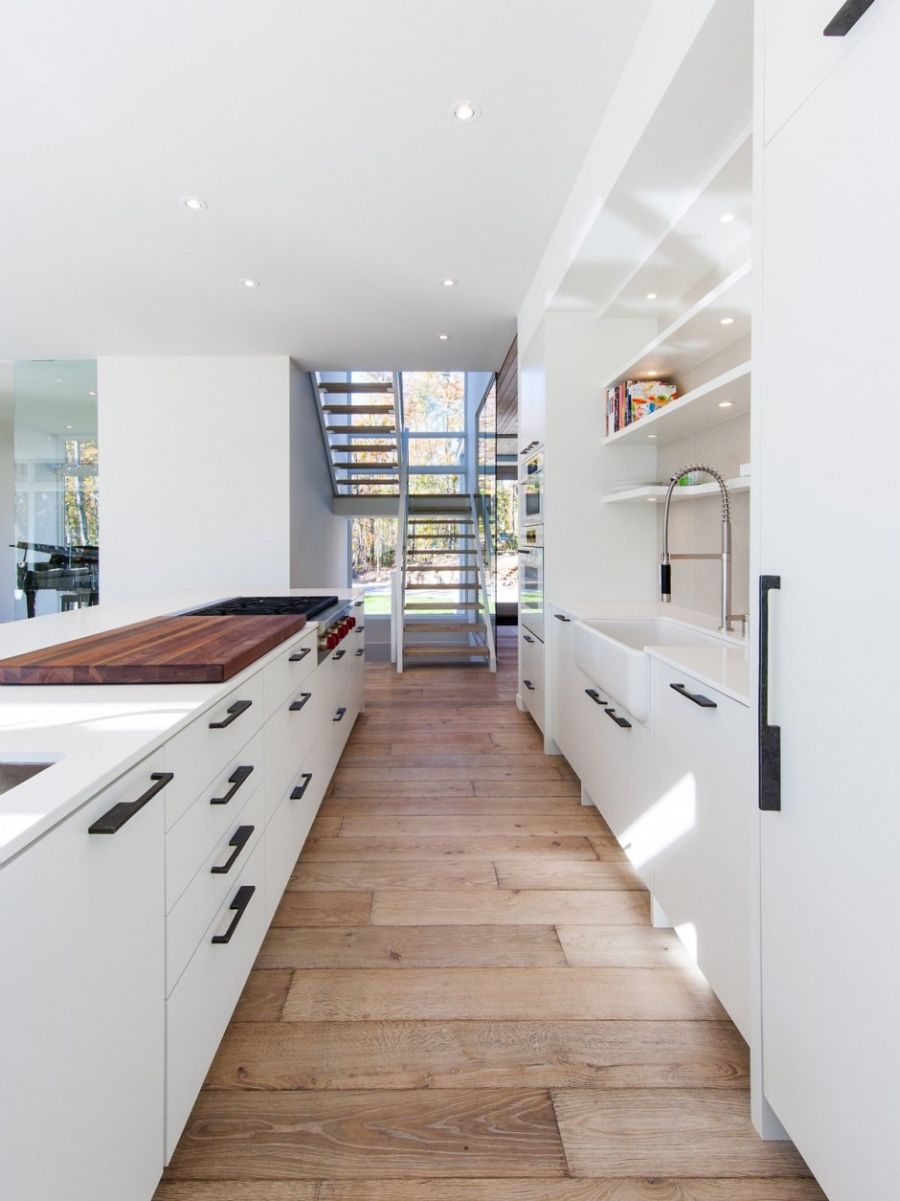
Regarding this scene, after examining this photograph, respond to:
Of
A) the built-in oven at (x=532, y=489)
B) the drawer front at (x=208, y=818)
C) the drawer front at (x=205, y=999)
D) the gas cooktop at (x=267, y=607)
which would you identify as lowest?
the drawer front at (x=205, y=999)

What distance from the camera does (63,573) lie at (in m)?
5.97

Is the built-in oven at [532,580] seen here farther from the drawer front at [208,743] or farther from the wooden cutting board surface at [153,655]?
the drawer front at [208,743]

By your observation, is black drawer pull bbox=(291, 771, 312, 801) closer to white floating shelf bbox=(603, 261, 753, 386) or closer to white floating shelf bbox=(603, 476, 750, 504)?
white floating shelf bbox=(603, 476, 750, 504)

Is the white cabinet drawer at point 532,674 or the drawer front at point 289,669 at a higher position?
the drawer front at point 289,669

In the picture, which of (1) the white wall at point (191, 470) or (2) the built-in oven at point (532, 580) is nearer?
(2) the built-in oven at point (532, 580)

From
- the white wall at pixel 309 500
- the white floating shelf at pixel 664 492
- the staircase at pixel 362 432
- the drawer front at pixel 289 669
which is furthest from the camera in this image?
the staircase at pixel 362 432

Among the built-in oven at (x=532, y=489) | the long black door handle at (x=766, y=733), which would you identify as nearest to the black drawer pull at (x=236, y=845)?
the long black door handle at (x=766, y=733)

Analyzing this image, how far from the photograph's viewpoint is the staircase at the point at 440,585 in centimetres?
586

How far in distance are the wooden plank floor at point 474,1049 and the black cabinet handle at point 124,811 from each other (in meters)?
0.73

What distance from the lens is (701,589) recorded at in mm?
2732

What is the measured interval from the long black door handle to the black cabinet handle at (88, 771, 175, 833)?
3.17ft

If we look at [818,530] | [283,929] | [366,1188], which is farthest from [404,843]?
[818,530]

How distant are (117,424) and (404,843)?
4.60m

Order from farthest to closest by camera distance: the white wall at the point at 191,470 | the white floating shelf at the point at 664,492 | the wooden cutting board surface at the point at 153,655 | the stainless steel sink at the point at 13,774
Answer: the white wall at the point at 191,470 → the white floating shelf at the point at 664,492 → the wooden cutting board surface at the point at 153,655 → the stainless steel sink at the point at 13,774
